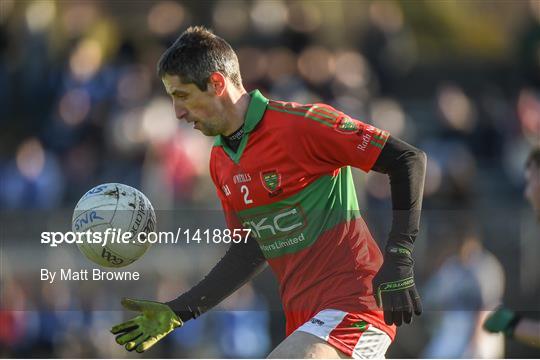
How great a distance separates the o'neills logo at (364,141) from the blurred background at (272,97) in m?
2.73

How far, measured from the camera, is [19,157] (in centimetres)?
1281

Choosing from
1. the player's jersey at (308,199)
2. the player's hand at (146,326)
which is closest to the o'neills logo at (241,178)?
the player's jersey at (308,199)

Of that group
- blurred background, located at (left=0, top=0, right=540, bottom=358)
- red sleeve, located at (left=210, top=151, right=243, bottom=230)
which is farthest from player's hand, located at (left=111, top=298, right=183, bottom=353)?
blurred background, located at (left=0, top=0, right=540, bottom=358)

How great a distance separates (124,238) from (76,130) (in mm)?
7259

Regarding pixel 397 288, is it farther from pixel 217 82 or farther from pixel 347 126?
pixel 217 82

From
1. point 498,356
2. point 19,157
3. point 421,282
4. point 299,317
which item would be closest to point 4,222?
point 19,157

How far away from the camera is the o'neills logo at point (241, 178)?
5840 mm

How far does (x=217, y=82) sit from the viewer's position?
5.78m

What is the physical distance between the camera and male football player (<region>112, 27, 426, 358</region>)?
219 inches

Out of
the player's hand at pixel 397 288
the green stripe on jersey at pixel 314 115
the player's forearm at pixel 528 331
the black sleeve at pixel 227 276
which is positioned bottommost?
the player's forearm at pixel 528 331

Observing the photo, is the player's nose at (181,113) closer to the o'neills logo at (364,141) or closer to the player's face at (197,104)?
the player's face at (197,104)

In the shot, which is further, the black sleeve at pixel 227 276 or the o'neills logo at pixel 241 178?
the black sleeve at pixel 227 276

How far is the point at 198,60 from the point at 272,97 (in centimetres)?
649

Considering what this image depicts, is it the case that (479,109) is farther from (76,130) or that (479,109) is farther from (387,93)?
(76,130)
